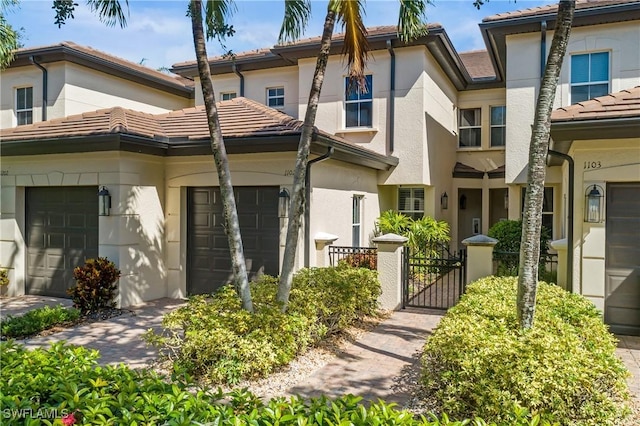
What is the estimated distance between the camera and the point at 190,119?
36.8ft

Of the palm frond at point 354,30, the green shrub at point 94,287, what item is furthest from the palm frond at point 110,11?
the green shrub at point 94,287

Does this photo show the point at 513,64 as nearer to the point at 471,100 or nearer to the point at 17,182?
the point at 471,100

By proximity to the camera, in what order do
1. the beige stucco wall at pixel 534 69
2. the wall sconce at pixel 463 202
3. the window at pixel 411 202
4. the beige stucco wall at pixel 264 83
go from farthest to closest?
the wall sconce at pixel 463 202, the beige stucco wall at pixel 264 83, the window at pixel 411 202, the beige stucco wall at pixel 534 69

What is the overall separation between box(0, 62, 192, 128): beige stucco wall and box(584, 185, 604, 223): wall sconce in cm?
1457

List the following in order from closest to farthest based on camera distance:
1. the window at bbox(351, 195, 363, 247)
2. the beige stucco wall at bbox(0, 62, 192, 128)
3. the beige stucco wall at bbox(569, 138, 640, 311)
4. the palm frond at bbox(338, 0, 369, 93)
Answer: the palm frond at bbox(338, 0, 369, 93), the beige stucco wall at bbox(569, 138, 640, 311), the window at bbox(351, 195, 363, 247), the beige stucco wall at bbox(0, 62, 192, 128)

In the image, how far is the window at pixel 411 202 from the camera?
1525 cm

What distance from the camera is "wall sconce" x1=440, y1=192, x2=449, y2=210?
1561 cm

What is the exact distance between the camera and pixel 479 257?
9.03 meters

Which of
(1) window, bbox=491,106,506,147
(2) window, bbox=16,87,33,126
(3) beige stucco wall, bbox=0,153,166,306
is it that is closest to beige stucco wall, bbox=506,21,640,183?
(1) window, bbox=491,106,506,147

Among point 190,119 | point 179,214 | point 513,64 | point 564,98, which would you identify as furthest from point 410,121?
point 179,214

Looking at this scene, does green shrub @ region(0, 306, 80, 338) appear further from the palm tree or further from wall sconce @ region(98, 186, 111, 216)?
the palm tree

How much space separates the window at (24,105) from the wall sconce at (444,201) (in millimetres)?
14126

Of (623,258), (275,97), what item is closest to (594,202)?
(623,258)

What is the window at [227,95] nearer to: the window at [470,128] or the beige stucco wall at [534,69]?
the window at [470,128]
